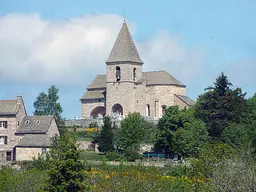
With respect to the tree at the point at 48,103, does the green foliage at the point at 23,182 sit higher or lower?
lower

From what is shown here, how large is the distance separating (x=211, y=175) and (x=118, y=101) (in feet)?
144

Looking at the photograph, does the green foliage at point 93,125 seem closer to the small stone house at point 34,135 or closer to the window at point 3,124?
the small stone house at point 34,135

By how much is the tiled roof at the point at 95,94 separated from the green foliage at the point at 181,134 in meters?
17.4

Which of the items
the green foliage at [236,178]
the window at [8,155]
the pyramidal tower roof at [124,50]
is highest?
the pyramidal tower roof at [124,50]

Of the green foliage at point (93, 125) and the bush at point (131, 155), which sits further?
the green foliage at point (93, 125)

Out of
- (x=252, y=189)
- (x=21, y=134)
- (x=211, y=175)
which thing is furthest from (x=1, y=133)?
(x=252, y=189)

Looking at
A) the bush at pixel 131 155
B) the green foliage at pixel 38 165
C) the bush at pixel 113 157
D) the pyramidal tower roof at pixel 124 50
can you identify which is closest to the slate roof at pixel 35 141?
the bush at pixel 113 157

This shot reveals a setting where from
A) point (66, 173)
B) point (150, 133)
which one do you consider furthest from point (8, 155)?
point (66, 173)

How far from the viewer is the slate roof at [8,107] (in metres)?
80.3

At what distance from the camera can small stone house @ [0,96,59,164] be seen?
76312 mm

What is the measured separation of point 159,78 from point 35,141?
26253mm

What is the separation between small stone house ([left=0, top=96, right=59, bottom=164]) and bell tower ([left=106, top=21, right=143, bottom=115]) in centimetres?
1646

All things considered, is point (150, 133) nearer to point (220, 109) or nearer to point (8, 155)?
point (220, 109)

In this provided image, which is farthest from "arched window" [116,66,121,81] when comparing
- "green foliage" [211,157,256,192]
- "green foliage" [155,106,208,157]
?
"green foliage" [211,157,256,192]
